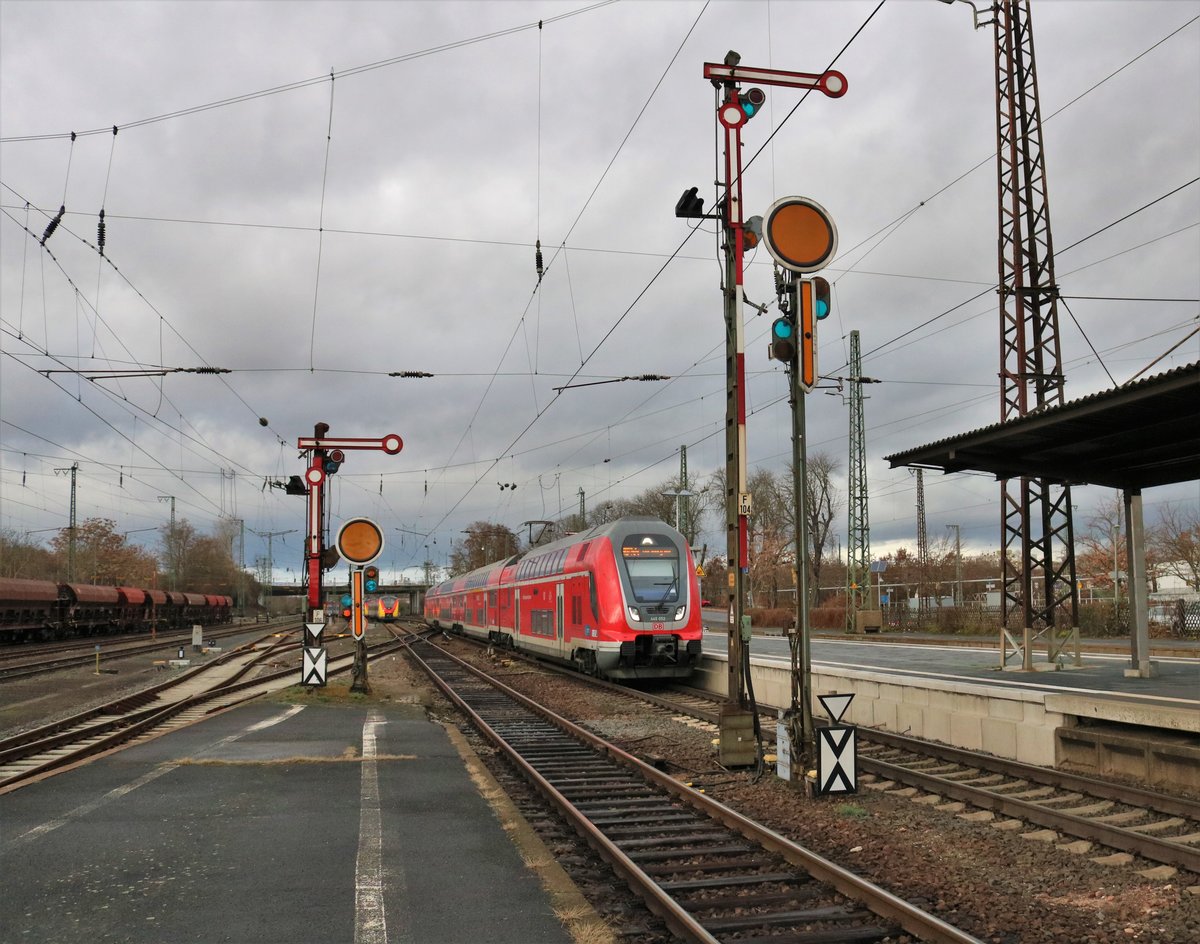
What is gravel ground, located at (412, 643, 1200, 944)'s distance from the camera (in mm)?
5664

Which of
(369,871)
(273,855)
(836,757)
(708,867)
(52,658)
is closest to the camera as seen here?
(369,871)

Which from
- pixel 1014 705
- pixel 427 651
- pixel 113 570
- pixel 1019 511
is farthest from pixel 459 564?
pixel 1014 705

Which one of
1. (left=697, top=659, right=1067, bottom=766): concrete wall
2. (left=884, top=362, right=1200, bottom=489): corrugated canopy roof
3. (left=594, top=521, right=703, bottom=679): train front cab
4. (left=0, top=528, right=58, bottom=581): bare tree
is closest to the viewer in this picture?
(left=884, top=362, right=1200, bottom=489): corrugated canopy roof

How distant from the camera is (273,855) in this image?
23.1 ft

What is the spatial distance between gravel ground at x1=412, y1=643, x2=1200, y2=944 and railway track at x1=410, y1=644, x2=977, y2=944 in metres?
0.41

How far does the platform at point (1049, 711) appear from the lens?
30.8 ft

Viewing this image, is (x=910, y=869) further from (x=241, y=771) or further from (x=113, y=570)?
(x=113, y=570)

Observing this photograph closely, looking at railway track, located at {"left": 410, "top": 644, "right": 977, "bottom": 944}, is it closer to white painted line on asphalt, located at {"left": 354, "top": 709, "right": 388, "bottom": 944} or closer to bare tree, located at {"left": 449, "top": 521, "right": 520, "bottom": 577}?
white painted line on asphalt, located at {"left": 354, "top": 709, "right": 388, "bottom": 944}

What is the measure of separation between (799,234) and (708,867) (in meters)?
6.40

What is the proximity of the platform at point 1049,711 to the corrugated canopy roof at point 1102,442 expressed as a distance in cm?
322

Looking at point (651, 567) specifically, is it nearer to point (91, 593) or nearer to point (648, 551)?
point (648, 551)

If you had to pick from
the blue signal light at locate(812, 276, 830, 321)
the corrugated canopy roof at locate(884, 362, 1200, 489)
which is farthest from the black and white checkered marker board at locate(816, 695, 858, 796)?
the corrugated canopy roof at locate(884, 362, 1200, 489)

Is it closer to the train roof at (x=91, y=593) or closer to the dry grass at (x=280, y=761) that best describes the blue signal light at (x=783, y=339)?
the dry grass at (x=280, y=761)

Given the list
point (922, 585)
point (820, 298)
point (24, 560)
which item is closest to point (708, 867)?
point (820, 298)
